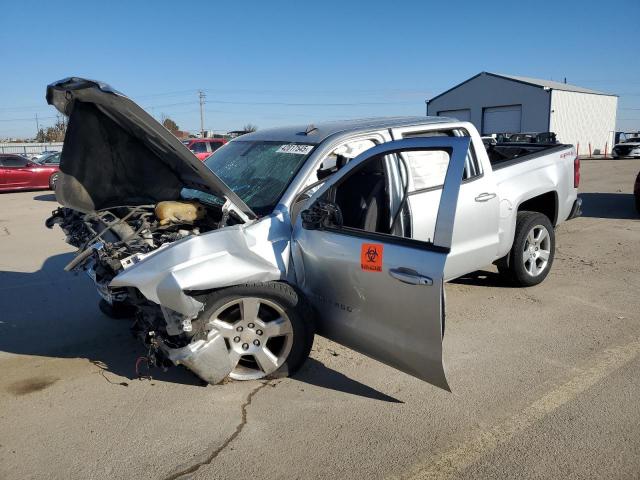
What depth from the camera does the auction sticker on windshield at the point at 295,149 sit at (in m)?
4.26

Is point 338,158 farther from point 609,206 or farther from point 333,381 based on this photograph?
point 609,206

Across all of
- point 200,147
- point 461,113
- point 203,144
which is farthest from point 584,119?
point 200,147

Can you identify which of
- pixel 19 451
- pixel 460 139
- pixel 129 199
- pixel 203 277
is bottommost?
pixel 19 451

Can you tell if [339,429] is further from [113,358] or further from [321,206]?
[113,358]

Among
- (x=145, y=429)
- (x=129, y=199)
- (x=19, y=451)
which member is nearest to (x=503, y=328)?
(x=145, y=429)

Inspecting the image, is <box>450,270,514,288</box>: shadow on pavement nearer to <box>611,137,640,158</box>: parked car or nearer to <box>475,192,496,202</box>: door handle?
<box>475,192,496,202</box>: door handle

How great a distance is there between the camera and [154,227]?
3932mm

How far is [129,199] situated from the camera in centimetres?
452

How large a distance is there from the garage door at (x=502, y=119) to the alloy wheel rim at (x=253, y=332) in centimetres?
3846

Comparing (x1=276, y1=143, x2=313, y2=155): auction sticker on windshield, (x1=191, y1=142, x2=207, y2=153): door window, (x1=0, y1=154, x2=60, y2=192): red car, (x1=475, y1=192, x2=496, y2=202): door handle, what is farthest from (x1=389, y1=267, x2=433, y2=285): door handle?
(x1=0, y1=154, x2=60, y2=192): red car

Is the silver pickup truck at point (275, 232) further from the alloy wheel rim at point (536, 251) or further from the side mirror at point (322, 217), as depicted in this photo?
the alloy wheel rim at point (536, 251)

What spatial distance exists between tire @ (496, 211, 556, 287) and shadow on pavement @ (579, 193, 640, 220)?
5.39 metres

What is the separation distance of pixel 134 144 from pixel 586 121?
43.8 m

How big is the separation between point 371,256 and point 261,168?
5.56ft
